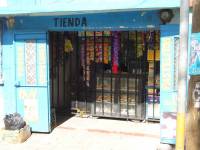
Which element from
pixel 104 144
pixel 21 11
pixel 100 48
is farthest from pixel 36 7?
pixel 104 144

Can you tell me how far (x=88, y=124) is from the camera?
11344 millimetres

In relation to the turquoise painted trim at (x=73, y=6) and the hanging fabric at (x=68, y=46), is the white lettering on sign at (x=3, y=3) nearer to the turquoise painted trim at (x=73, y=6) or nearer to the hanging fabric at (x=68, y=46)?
the turquoise painted trim at (x=73, y=6)

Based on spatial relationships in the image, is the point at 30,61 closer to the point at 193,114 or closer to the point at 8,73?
the point at 8,73

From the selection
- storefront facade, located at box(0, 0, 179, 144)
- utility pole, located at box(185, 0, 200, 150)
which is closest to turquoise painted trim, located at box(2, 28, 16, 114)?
storefront facade, located at box(0, 0, 179, 144)

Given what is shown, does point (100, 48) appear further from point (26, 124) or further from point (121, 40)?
point (26, 124)

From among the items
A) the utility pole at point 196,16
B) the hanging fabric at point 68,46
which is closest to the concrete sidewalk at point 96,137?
the hanging fabric at point 68,46

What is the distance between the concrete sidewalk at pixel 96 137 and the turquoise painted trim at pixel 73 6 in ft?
9.23

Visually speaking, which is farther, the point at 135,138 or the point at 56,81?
the point at 56,81

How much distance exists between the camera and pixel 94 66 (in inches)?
464

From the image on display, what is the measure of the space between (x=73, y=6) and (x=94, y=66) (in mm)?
2843

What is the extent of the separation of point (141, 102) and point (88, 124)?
1.45m

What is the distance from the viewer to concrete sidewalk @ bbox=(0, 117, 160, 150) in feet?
31.3

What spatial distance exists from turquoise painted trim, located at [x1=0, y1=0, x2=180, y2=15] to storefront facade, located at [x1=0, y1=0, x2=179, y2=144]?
0.34 meters

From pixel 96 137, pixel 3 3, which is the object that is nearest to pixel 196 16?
pixel 96 137
